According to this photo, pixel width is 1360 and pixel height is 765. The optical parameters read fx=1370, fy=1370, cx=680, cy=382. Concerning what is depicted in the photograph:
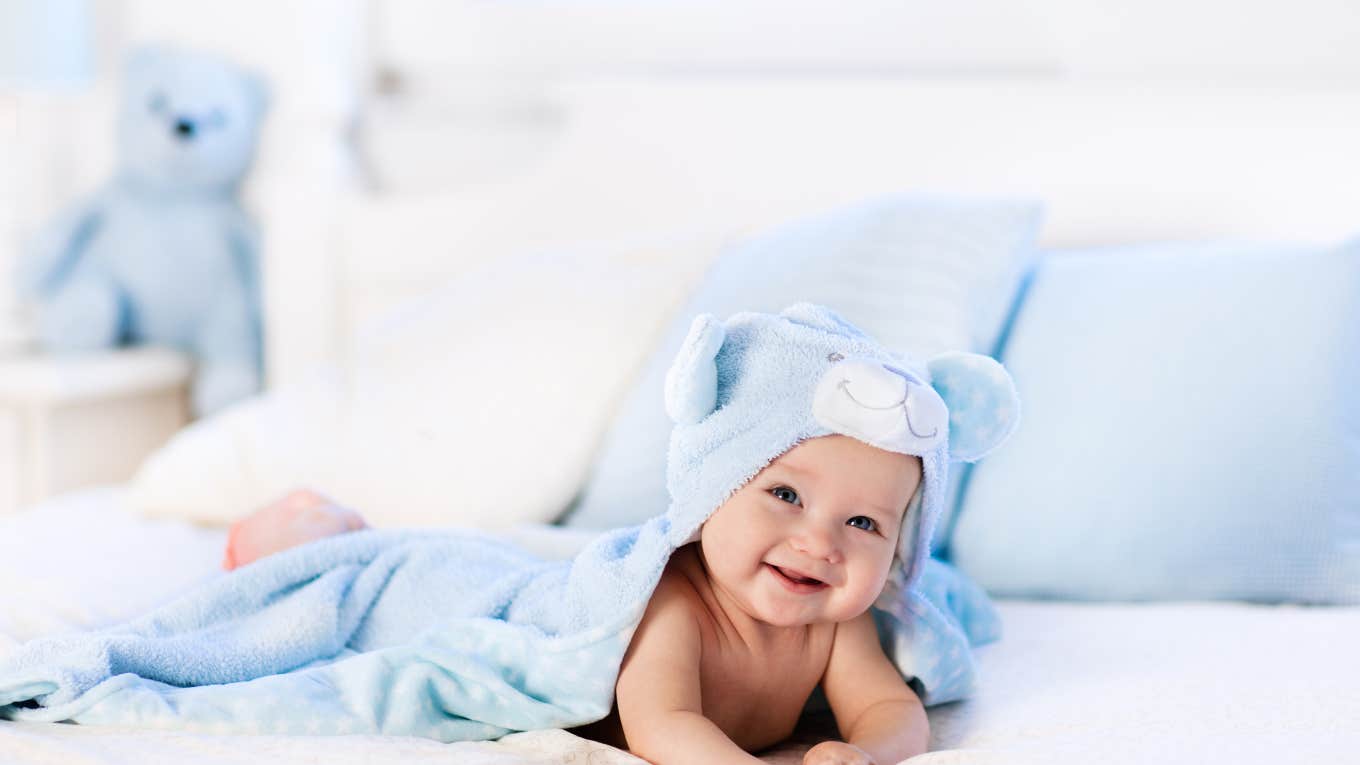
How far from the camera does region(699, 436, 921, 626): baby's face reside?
871 mm

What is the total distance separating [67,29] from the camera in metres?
2.14

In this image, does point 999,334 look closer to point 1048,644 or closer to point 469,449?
point 1048,644

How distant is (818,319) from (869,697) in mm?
266

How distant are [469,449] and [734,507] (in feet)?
2.10

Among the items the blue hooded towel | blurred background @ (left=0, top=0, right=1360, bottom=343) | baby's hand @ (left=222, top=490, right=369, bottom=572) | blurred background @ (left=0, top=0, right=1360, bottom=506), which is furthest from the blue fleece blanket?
blurred background @ (left=0, top=0, right=1360, bottom=343)

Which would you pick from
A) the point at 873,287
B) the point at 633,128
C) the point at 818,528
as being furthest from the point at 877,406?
the point at 633,128

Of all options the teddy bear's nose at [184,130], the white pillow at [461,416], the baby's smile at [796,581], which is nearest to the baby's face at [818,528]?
the baby's smile at [796,581]

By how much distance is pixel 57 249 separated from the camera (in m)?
2.27

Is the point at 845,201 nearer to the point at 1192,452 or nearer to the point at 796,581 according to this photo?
the point at 1192,452

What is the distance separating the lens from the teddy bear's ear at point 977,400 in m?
0.93

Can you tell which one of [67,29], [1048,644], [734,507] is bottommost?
[1048,644]

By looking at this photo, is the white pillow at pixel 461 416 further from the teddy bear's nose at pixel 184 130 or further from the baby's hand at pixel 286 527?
the teddy bear's nose at pixel 184 130

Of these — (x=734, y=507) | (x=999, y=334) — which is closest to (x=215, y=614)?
(x=734, y=507)

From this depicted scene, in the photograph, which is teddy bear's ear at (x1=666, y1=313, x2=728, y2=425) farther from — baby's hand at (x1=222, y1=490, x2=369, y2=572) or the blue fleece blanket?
baby's hand at (x1=222, y1=490, x2=369, y2=572)
